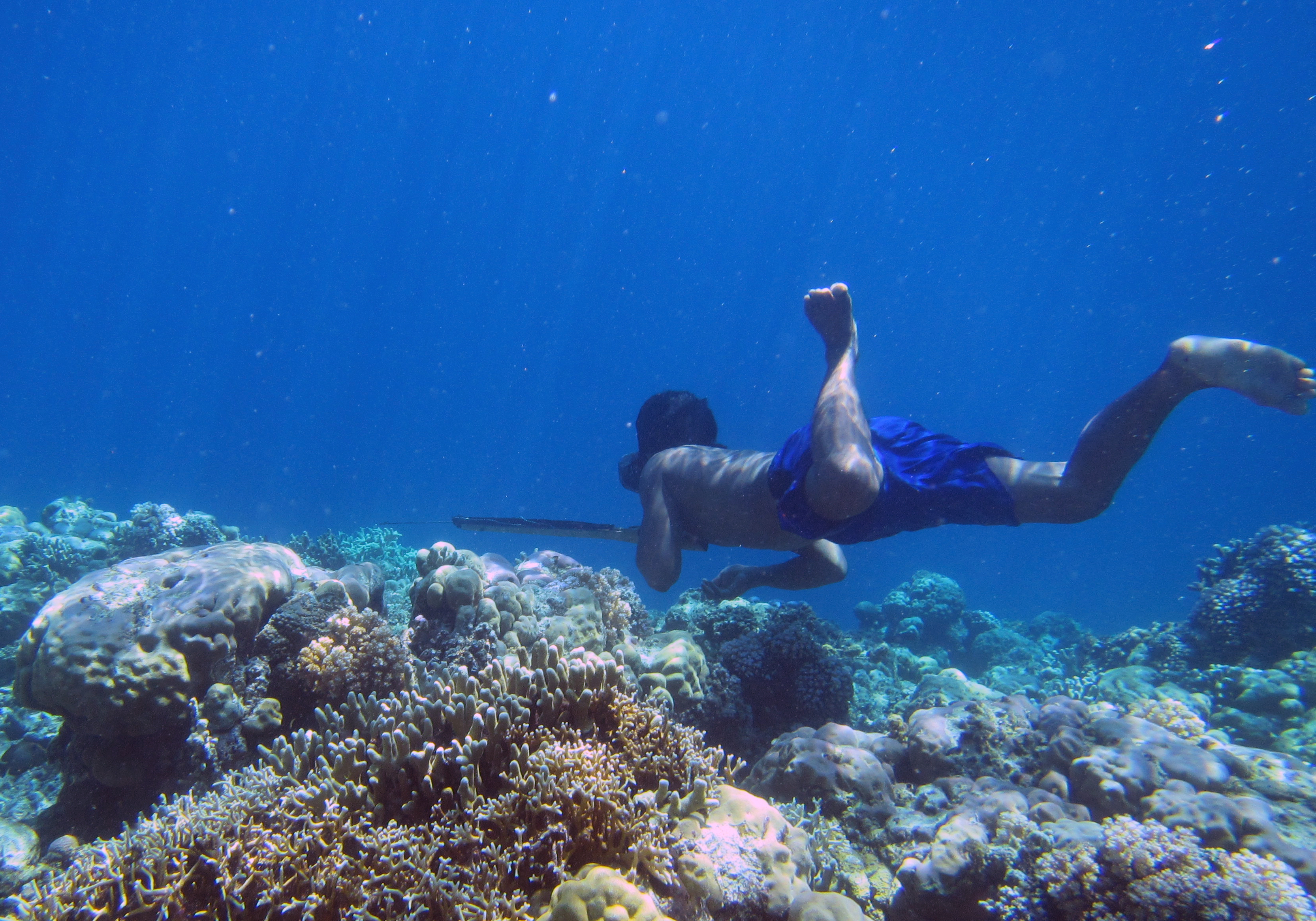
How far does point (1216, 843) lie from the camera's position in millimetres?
2779

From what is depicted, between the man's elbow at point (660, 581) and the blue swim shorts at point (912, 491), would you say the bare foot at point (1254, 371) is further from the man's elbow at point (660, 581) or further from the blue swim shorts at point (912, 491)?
the man's elbow at point (660, 581)

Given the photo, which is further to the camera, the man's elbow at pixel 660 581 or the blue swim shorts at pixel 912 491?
the man's elbow at pixel 660 581

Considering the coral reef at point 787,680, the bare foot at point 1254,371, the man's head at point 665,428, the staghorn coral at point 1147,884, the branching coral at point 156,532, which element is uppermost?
the branching coral at point 156,532

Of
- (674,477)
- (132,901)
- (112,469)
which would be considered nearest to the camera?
(132,901)

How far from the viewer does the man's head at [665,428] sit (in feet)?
22.5

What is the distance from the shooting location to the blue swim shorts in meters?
4.55

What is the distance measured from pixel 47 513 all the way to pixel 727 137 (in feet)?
327

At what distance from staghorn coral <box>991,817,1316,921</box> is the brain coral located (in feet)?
15.2

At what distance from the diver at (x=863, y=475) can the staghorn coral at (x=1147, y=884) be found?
7.33 feet

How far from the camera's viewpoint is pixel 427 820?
2203 mm

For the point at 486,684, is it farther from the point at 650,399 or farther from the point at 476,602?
the point at 650,399

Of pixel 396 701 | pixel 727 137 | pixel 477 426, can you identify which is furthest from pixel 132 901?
pixel 477 426

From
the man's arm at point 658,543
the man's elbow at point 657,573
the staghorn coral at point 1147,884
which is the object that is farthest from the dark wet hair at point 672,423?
the staghorn coral at point 1147,884

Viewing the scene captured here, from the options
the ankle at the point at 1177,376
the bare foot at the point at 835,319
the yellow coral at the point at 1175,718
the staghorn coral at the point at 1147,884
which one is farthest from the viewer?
the bare foot at the point at 835,319
